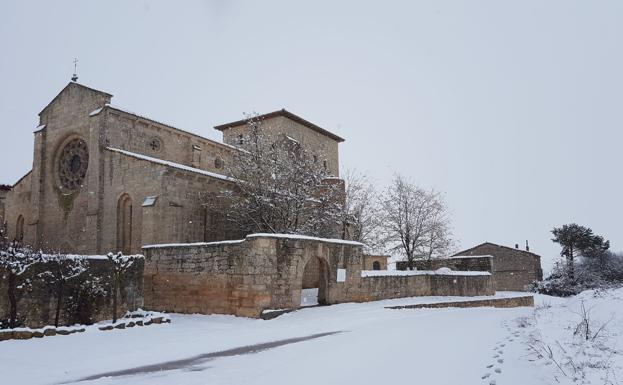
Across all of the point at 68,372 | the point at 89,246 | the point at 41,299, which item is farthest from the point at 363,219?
the point at 68,372

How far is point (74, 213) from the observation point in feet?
85.0

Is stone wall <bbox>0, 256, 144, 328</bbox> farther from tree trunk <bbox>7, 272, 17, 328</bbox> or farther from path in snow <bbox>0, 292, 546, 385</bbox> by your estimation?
path in snow <bbox>0, 292, 546, 385</bbox>

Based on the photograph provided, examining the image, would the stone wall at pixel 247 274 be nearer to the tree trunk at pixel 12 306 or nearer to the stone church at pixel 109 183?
the stone church at pixel 109 183

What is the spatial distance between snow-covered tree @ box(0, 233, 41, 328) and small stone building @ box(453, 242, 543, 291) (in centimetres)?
3690

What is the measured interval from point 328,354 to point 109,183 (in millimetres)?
19576

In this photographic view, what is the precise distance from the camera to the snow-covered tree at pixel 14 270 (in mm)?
10316

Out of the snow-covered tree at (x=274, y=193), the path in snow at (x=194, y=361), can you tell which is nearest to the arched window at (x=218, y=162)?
the snow-covered tree at (x=274, y=193)

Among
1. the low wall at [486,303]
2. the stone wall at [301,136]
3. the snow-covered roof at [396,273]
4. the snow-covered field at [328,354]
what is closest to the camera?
the snow-covered field at [328,354]

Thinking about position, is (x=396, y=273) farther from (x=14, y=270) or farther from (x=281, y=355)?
(x=14, y=270)

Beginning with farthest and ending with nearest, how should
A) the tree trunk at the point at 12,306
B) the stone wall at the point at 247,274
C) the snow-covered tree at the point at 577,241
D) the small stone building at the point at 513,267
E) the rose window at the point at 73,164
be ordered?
the snow-covered tree at the point at 577,241 → the small stone building at the point at 513,267 → the rose window at the point at 73,164 → the stone wall at the point at 247,274 → the tree trunk at the point at 12,306

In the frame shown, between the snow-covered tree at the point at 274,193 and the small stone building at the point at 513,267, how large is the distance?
67.3ft

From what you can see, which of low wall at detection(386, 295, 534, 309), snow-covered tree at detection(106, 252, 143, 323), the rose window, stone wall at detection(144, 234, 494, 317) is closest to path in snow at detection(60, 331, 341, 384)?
stone wall at detection(144, 234, 494, 317)

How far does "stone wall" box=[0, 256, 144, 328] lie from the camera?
1060 cm

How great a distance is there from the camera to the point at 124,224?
937 inches
